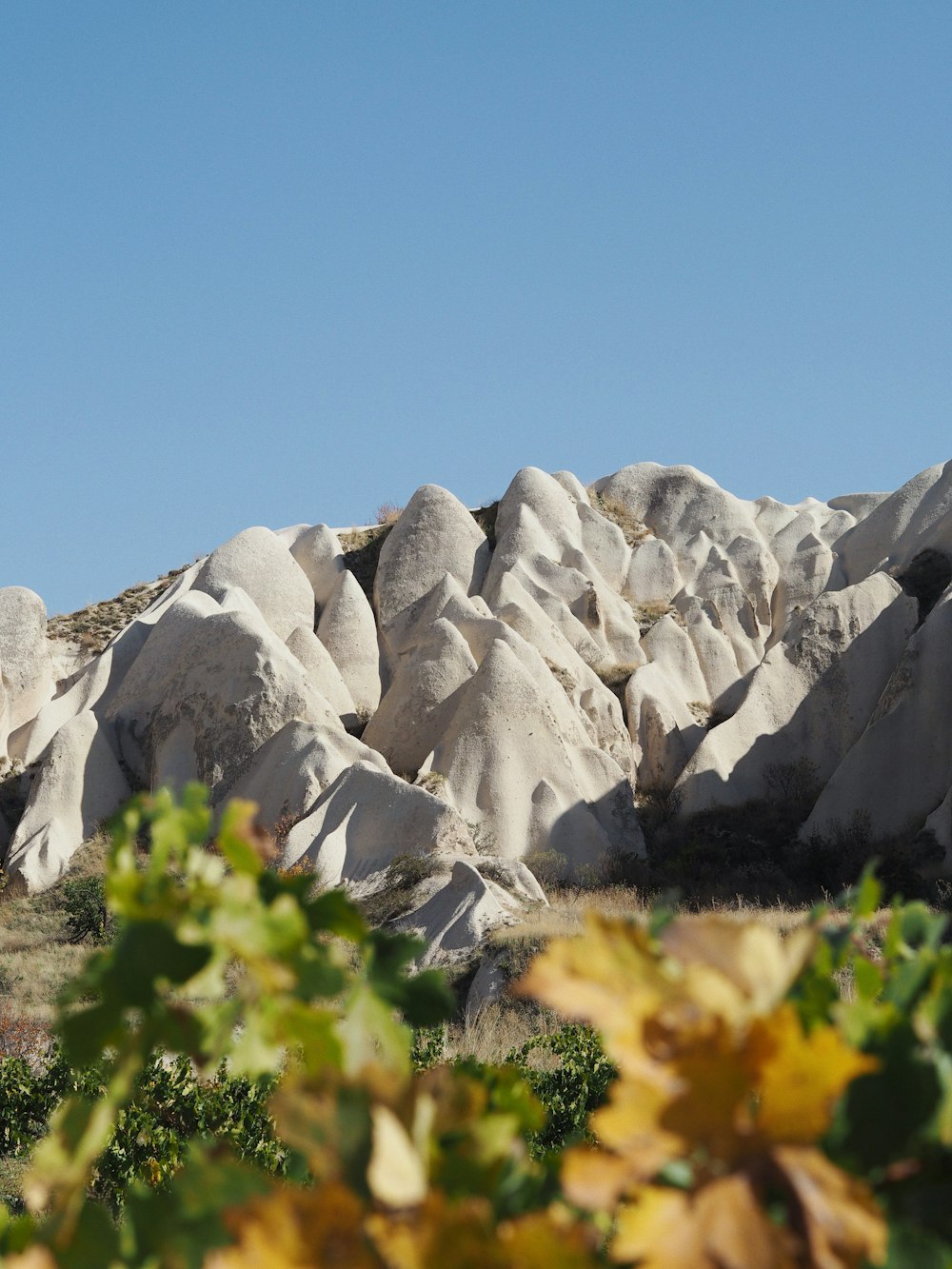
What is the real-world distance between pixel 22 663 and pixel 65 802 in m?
5.55

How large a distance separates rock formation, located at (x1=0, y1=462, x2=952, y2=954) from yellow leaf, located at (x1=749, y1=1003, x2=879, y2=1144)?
15.3 metres

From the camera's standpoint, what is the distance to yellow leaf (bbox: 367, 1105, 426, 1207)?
0.76 m

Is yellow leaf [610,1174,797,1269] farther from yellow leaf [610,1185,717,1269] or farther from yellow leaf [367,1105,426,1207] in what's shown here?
yellow leaf [367,1105,426,1207]

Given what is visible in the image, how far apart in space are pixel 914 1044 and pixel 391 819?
1988 cm

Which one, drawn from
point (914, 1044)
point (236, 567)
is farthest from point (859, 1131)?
point (236, 567)

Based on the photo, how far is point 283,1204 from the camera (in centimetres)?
77

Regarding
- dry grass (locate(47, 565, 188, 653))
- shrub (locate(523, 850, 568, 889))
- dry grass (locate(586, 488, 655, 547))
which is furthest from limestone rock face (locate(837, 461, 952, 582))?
dry grass (locate(47, 565, 188, 653))

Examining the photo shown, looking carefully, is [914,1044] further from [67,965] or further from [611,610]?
[611,610]

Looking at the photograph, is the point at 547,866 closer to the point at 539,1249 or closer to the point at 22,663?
the point at 22,663

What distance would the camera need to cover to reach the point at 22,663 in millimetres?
27922

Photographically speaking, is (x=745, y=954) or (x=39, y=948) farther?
(x=39, y=948)

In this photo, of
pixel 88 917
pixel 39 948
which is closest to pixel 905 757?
pixel 88 917

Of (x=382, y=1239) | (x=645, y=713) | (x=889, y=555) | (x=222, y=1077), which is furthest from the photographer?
(x=889, y=555)

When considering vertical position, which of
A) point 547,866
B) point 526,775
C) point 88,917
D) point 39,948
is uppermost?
point 88,917
